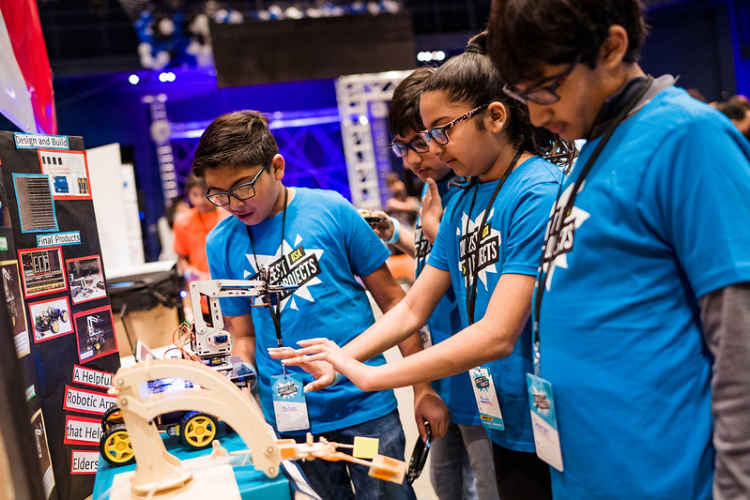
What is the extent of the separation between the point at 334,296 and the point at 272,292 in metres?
0.19

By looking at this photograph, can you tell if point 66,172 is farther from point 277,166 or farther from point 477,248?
point 477,248

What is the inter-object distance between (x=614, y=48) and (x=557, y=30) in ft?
0.34

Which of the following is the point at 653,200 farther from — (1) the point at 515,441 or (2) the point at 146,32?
(2) the point at 146,32

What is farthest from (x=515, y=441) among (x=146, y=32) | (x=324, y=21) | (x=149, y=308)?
(x=146, y=32)

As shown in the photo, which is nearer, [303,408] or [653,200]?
[653,200]

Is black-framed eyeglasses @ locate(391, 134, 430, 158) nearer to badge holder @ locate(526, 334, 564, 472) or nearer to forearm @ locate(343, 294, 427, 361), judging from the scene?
forearm @ locate(343, 294, 427, 361)

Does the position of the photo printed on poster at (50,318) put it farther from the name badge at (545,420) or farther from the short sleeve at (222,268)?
the name badge at (545,420)

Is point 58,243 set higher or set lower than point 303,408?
higher

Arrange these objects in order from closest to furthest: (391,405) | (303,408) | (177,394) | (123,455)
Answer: (177,394) < (123,455) < (303,408) < (391,405)

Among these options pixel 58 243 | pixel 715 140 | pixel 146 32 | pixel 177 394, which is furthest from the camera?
pixel 146 32

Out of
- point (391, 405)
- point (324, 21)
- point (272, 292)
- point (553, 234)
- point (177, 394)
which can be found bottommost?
point (391, 405)

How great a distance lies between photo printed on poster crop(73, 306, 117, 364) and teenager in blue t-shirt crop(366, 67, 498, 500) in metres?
1.27

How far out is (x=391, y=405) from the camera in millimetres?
1864

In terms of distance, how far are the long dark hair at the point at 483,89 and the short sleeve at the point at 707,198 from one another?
23.3 inches
